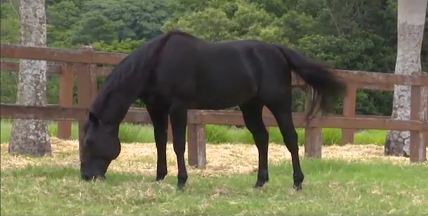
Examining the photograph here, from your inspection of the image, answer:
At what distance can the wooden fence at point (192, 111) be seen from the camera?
6801 millimetres

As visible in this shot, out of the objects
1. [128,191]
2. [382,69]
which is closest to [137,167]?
[128,191]

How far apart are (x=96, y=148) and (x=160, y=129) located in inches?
26.4

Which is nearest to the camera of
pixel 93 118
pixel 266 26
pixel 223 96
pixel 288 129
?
pixel 93 118

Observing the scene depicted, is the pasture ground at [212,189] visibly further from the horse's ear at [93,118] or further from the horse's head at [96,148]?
the horse's ear at [93,118]

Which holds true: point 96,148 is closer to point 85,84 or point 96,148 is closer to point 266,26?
point 85,84

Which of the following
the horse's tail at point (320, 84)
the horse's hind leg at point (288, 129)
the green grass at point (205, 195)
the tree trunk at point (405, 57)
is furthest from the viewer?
the tree trunk at point (405, 57)

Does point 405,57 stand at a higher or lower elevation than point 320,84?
higher

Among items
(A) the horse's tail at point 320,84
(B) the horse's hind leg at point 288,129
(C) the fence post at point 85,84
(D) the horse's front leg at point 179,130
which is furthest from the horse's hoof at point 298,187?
(C) the fence post at point 85,84

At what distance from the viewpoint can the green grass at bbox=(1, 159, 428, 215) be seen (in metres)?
5.46

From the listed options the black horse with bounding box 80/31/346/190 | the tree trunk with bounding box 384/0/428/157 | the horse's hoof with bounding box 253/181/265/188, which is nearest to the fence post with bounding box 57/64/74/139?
the black horse with bounding box 80/31/346/190

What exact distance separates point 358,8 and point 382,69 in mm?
2436

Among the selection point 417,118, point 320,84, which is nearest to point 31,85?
point 320,84

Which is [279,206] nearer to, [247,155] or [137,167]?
[137,167]

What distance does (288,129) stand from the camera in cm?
717
